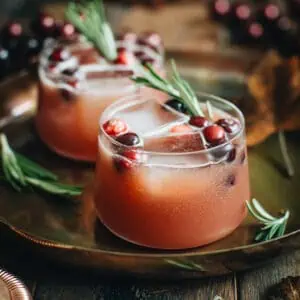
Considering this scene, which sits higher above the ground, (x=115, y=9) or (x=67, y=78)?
(x=67, y=78)

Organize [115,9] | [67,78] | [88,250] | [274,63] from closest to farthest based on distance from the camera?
[88,250], [67,78], [274,63], [115,9]

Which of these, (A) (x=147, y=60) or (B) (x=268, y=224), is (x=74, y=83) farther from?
(B) (x=268, y=224)

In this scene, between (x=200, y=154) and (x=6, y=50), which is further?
(x=6, y=50)

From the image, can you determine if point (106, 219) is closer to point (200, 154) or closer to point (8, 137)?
point (200, 154)

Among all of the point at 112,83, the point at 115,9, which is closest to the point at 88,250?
the point at 112,83

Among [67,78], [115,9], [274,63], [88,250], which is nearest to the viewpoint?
[88,250]

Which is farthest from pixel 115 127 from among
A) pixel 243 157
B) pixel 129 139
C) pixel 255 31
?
pixel 255 31
